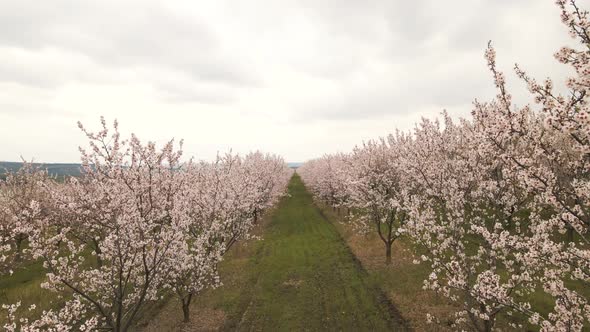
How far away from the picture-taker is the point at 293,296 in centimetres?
2267

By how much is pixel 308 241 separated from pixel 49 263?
29.1 m

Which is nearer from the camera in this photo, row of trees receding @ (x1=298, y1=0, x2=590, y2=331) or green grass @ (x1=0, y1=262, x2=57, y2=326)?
row of trees receding @ (x1=298, y1=0, x2=590, y2=331)

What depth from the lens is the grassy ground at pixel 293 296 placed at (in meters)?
19.0

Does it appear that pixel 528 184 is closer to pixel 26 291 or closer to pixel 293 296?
pixel 293 296

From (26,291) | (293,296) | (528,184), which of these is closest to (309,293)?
(293,296)

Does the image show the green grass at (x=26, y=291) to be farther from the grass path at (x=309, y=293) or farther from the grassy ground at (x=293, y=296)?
the grass path at (x=309, y=293)

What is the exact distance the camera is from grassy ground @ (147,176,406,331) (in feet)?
62.4

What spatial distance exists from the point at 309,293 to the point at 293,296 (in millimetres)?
1126

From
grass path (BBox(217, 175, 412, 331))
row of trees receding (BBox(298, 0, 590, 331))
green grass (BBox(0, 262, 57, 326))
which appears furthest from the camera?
green grass (BBox(0, 262, 57, 326))

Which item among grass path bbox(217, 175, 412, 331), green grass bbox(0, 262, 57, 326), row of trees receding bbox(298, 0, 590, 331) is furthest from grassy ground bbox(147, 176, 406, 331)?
green grass bbox(0, 262, 57, 326)

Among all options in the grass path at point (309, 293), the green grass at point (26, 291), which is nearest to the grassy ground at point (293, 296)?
the grass path at point (309, 293)

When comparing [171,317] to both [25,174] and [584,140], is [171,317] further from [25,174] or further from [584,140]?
[25,174]

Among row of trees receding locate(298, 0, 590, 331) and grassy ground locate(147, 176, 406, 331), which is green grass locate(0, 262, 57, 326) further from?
row of trees receding locate(298, 0, 590, 331)

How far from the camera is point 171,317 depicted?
2050cm
